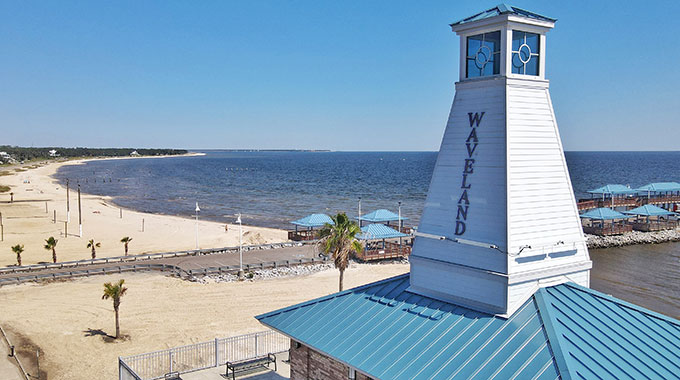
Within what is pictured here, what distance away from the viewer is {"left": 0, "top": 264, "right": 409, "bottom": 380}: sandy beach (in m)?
20.5

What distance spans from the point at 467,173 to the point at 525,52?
279 centimetres

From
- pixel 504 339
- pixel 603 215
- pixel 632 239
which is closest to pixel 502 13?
pixel 504 339

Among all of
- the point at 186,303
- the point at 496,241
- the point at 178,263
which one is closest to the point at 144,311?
the point at 186,303

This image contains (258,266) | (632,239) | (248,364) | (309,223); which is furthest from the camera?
(632,239)

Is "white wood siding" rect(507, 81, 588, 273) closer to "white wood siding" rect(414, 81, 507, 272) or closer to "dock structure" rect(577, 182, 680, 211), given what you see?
"white wood siding" rect(414, 81, 507, 272)

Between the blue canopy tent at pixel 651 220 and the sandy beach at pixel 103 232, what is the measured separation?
36638 mm

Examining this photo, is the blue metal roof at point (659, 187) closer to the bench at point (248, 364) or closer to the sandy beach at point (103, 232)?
the sandy beach at point (103, 232)

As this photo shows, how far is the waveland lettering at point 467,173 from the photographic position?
11.0m

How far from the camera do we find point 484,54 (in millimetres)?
11203

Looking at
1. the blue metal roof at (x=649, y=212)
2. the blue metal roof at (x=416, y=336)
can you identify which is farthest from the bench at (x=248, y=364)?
the blue metal roof at (x=649, y=212)

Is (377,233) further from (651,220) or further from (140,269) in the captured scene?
(651,220)

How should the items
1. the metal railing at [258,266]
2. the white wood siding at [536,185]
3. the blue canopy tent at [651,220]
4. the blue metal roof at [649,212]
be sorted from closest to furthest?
the white wood siding at [536,185] < the metal railing at [258,266] < the blue metal roof at [649,212] < the blue canopy tent at [651,220]

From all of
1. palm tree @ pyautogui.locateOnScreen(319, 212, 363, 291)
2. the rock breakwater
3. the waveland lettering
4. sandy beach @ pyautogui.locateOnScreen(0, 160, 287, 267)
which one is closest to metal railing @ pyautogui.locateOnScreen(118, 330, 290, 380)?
palm tree @ pyautogui.locateOnScreen(319, 212, 363, 291)

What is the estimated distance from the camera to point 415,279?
466 inches
